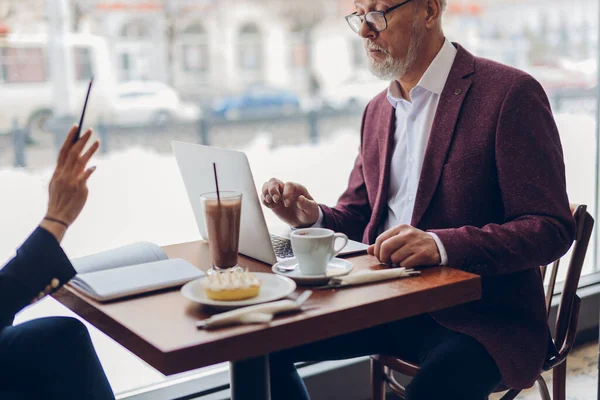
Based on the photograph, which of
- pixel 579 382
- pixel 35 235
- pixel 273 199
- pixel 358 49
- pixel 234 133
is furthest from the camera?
pixel 579 382

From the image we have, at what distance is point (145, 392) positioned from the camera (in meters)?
2.02

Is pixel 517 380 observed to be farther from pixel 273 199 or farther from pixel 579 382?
pixel 579 382

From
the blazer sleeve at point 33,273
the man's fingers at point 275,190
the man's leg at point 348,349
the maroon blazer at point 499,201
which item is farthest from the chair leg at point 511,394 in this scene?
the blazer sleeve at point 33,273

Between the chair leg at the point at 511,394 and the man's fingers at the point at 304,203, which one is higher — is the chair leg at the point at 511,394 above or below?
below

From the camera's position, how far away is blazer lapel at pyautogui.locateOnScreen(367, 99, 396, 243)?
5.75 feet

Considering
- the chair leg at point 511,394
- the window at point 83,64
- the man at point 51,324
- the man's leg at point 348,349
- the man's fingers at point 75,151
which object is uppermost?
the window at point 83,64

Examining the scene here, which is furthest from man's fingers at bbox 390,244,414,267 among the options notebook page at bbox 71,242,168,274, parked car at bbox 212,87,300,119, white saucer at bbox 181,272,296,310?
parked car at bbox 212,87,300,119

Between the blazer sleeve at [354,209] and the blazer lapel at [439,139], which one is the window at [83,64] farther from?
the blazer lapel at [439,139]

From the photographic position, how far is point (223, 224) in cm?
127

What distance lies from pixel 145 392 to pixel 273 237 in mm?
731

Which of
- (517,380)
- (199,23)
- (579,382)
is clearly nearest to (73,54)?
(199,23)

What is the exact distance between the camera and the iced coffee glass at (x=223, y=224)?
1258mm

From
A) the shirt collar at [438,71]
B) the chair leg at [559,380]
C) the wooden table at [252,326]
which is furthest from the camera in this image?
the chair leg at [559,380]

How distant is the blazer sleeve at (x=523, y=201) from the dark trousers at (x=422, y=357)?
174 mm
